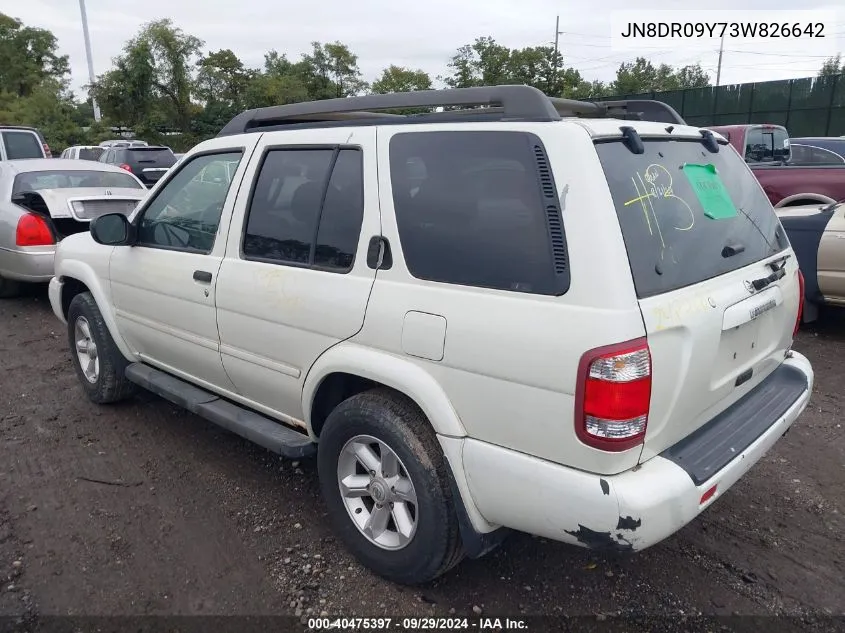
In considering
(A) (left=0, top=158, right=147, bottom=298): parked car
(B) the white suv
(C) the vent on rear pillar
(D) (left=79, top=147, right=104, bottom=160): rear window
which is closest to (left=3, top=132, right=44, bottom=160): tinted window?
(D) (left=79, top=147, right=104, bottom=160): rear window

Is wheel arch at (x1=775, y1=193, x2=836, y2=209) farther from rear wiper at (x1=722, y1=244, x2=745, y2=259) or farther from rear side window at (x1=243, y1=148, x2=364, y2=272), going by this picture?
rear side window at (x1=243, y1=148, x2=364, y2=272)

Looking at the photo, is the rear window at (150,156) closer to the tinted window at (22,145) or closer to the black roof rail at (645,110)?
the tinted window at (22,145)

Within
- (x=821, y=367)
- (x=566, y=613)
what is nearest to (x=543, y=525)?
(x=566, y=613)

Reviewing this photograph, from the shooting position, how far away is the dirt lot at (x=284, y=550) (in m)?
2.70

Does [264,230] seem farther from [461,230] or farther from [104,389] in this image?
[104,389]

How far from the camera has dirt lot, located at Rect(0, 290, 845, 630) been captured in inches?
106

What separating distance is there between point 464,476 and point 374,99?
1662 millimetres

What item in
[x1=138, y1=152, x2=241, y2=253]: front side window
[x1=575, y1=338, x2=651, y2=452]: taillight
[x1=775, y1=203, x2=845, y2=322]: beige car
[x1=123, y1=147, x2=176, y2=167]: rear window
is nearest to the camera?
[x1=575, y1=338, x2=651, y2=452]: taillight

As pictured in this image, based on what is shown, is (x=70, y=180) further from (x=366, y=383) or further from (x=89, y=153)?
(x=89, y=153)

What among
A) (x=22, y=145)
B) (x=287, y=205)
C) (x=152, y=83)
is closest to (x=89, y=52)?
(x=152, y=83)

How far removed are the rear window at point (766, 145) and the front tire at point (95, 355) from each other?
9565 millimetres

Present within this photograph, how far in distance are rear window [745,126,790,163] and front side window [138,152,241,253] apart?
9.20 m

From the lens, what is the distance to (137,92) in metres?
39.0

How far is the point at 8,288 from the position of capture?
805 centimetres
